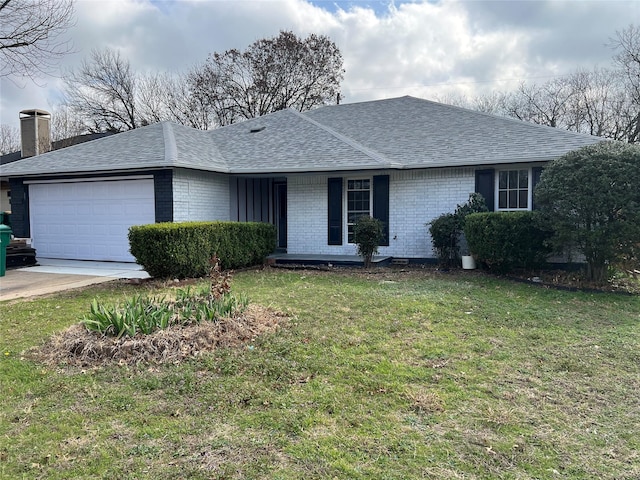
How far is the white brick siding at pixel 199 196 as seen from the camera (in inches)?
473

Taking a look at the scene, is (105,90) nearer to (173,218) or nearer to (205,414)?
(173,218)

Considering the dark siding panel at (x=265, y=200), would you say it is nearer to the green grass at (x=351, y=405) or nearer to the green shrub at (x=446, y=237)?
the green shrub at (x=446, y=237)

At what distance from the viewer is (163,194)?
1188 cm

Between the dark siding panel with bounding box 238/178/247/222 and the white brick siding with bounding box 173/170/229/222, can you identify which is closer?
the white brick siding with bounding box 173/170/229/222

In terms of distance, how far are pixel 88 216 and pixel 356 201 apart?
7781 millimetres

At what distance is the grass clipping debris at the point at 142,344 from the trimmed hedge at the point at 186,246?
428 centimetres

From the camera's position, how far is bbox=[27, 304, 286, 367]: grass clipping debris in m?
4.62

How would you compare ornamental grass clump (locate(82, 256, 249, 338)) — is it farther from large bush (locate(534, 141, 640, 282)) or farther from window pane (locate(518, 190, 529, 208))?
window pane (locate(518, 190, 529, 208))

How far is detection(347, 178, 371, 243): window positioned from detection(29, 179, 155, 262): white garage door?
17.9 ft

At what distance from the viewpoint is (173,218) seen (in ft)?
38.7

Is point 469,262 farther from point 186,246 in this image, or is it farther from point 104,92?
point 104,92

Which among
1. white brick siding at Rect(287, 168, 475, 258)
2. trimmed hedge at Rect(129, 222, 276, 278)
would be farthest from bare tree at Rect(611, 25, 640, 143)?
trimmed hedge at Rect(129, 222, 276, 278)

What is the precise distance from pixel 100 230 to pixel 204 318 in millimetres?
9022

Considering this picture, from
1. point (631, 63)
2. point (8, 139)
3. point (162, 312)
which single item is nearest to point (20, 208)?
point (162, 312)
